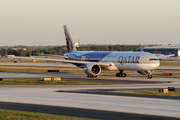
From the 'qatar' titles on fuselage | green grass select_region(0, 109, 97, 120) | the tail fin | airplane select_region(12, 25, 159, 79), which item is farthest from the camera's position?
the tail fin

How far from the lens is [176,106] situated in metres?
24.2

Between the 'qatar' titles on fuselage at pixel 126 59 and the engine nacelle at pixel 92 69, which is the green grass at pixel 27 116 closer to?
the engine nacelle at pixel 92 69

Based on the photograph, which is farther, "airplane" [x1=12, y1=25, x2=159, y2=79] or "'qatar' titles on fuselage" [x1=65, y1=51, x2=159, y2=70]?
"airplane" [x1=12, y1=25, x2=159, y2=79]

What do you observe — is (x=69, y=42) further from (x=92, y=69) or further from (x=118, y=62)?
(x=118, y=62)

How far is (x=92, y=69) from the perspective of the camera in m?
59.2

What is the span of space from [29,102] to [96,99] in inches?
226

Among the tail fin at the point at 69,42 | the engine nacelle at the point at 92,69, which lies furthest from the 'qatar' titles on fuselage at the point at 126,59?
the tail fin at the point at 69,42

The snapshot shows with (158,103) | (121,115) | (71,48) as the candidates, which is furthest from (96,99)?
(71,48)

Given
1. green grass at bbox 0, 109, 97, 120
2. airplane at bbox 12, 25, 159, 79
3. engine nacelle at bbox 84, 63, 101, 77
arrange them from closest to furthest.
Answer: green grass at bbox 0, 109, 97, 120 → airplane at bbox 12, 25, 159, 79 → engine nacelle at bbox 84, 63, 101, 77

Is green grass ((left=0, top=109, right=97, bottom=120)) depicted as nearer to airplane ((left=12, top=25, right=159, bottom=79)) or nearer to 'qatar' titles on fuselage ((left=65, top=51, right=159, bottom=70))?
airplane ((left=12, top=25, right=159, bottom=79))

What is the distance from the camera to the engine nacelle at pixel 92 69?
186 ft

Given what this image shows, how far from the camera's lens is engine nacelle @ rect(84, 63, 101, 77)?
56728mm

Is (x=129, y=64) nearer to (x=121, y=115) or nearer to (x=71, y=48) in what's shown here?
(x=71, y=48)

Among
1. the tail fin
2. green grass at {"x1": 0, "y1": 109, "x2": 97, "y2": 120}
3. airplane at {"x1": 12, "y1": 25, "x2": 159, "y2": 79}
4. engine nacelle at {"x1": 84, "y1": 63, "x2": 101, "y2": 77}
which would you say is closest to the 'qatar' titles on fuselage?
airplane at {"x1": 12, "y1": 25, "x2": 159, "y2": 79}
